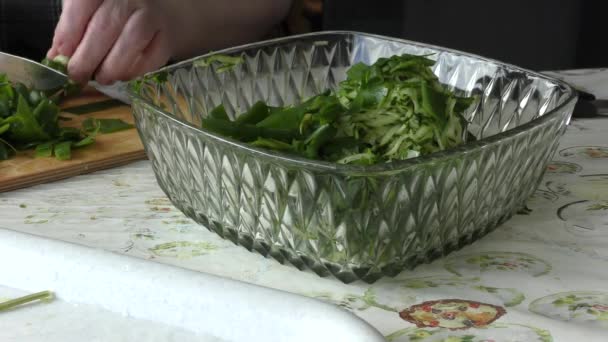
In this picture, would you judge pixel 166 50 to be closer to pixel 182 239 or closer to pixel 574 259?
pixel 182 239

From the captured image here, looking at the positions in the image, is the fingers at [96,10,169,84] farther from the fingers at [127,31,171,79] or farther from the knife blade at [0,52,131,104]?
the knife blade at [0,52,131,104]

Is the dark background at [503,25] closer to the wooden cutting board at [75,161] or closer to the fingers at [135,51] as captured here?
the fingers at [135,51]

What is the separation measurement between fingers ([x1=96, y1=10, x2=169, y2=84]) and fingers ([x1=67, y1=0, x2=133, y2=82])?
0.03 feet

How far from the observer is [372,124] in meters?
0.59

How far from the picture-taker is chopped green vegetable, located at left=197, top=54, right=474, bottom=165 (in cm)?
57

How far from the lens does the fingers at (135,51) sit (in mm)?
1092

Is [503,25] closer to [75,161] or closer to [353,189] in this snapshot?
[75,161]

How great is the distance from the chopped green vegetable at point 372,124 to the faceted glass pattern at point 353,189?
0.03m

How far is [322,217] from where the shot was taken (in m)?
0.51

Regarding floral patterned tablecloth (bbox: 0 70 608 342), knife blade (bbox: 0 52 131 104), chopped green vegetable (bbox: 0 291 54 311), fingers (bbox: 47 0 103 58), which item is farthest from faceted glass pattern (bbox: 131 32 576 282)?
fingers (bbox: 47 0 103 58)

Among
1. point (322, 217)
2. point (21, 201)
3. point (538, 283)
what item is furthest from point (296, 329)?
point (21, 201)

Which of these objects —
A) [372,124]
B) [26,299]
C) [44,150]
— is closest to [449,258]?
[372,124]

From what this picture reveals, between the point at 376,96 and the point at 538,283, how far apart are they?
172 millimetres

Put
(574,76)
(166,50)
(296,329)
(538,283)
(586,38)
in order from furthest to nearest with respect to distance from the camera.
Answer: (586,38)
(166,50)
(574,76)
(538,283)
(296,329)
